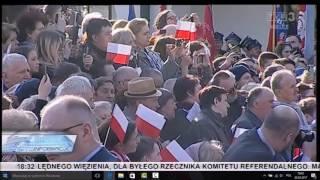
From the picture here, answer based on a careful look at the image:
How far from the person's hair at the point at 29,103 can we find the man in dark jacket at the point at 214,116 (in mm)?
769

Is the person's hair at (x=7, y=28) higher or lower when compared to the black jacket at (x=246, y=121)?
higher

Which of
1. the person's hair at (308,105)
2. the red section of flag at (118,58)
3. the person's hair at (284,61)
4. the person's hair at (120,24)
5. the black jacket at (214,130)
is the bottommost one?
the black jacket at (214,130)

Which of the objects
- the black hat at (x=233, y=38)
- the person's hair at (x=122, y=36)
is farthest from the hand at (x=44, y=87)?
the black hat at (x=233, y=38)

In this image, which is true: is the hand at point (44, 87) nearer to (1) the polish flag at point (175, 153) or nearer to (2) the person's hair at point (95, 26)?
(2) the person's hair at point (95, 26)

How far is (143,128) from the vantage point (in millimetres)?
2590

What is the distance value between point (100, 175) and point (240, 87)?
0.77m

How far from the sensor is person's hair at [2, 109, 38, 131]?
257 cm

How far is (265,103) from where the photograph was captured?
258 cm

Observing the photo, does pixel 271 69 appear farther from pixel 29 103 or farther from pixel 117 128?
pixel 29 103

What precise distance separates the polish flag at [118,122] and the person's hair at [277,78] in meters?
0.70

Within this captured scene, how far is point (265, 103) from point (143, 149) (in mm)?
609

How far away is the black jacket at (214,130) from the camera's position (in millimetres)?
2586

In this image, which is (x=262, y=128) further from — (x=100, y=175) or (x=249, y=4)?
(x=100, y=175)
